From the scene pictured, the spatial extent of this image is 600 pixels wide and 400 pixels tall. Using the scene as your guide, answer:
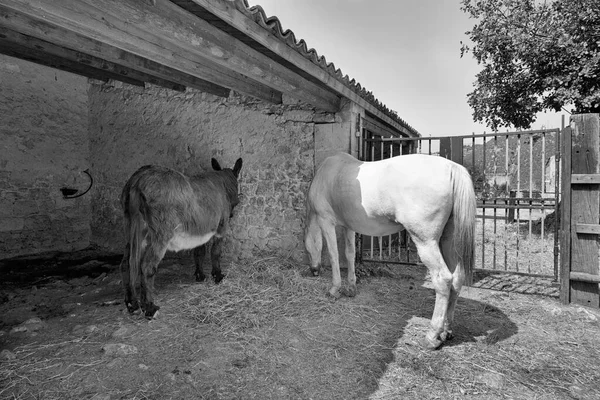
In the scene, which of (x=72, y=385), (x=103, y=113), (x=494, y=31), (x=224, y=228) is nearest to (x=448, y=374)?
(x=72, y=385)

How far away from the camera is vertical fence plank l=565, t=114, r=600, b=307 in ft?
13.3

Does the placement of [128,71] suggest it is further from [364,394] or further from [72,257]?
[364,394]

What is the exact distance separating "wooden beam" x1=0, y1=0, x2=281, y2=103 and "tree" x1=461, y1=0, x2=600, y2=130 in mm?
7216

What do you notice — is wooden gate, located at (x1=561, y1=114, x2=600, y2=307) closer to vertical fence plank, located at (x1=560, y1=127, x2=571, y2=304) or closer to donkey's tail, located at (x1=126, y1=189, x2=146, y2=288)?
vertical fence plank, located at (x1=560, y1=127, x2=571, y2=304)

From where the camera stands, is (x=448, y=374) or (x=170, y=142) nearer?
(x=448, y=374)

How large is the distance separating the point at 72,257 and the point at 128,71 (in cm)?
385

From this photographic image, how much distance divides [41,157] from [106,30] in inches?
198

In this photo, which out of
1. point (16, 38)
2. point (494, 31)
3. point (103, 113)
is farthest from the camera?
point (494, 31)

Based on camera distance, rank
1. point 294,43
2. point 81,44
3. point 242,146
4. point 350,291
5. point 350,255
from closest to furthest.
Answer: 1. point 294,43
2. point 81,44
3. point 350,291
4. point 350,255
5. point 242,146

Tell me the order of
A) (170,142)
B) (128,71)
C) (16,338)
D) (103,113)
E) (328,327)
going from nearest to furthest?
(16,338)
(328,327)
(128,71)
(170,142)
(103,113)

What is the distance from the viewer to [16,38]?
13.3ft

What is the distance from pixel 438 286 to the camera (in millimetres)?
3271

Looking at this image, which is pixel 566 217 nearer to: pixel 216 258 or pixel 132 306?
pixel 216 258

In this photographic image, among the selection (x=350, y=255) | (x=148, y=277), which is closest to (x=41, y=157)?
(x=148, y=277)
